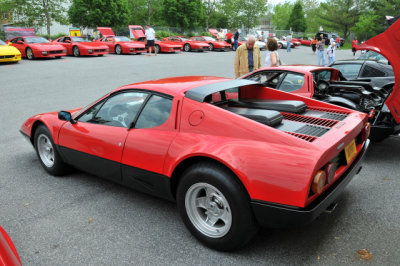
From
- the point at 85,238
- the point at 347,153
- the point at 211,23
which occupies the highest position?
the point at 211,23

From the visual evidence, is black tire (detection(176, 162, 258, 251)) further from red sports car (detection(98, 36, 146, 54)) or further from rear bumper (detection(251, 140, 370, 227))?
red sports car (detection(98, 36, 146, 54))

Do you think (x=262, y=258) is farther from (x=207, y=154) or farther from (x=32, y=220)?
(x=32, y=220)

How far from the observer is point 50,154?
14.2ft

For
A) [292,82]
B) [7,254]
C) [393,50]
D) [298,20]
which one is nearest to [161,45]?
[292,82]

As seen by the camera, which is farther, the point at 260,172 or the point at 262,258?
the point at 262,258

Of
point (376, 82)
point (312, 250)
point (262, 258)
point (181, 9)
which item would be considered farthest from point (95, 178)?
point (181, 9)

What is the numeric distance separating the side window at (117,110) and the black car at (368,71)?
17.6 feet

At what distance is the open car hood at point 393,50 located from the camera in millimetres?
4420

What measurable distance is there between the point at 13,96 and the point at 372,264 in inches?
366

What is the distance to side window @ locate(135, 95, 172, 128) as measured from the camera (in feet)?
10.2

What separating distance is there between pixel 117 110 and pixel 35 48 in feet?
52.4

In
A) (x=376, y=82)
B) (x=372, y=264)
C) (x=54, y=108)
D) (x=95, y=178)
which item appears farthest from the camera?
(x=54, y=108)

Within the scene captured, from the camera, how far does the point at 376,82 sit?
702cm

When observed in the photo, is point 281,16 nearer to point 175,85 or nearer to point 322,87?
point 322,87
